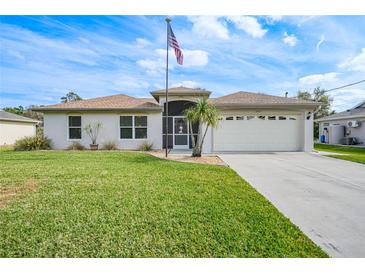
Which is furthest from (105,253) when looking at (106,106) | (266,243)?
(106,106)

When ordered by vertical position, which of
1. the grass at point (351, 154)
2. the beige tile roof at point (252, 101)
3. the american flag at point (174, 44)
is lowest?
the grass at point (351, 154)

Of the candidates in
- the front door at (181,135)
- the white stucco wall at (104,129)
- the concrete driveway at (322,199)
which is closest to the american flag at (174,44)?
the white stucco wall at (104,129)

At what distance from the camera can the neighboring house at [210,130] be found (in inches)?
580

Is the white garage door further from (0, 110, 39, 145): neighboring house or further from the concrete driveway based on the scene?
(0, 110, 39, 145): neighboring house

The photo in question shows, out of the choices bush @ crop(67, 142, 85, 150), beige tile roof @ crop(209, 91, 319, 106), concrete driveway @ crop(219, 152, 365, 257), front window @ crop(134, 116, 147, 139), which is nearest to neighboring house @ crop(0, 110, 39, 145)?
bush @ crop(67, 142, 85, 150)

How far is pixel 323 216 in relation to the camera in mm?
4219

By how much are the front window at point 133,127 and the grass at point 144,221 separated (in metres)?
8.91

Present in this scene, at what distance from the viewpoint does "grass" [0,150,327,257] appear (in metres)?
2.99

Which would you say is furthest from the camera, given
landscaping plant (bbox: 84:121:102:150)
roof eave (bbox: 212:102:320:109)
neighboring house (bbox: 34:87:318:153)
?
landscaping plant (bbox: 84:121:102:150)

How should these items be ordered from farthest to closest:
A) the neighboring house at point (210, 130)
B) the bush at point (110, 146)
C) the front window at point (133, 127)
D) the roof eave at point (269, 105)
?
the front window at point (133, 127)
the bush at point (110, 146)
the neighboring house at point (210, 130)
the roof eave at point (269, 105)

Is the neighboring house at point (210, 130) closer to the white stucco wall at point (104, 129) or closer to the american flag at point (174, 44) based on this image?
the white stucco wall at point (104, 129)

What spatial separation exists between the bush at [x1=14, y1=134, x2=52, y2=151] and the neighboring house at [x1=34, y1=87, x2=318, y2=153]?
0.44 metres

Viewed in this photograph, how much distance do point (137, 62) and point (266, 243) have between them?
50.7 feet
